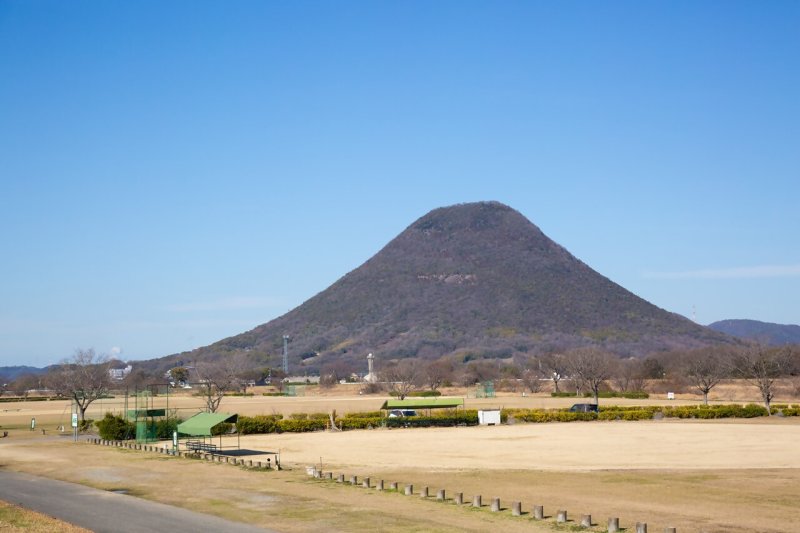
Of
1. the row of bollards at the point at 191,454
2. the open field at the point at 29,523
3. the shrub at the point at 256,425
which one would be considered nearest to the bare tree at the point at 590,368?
the shrub at the point at 256,425

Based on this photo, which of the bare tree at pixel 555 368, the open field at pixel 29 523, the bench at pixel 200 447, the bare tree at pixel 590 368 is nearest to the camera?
the open field at pixel 29 523

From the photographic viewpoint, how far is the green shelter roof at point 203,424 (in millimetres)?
42938

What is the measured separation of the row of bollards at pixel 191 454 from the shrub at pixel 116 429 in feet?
2.61

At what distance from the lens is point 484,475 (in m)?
35.1

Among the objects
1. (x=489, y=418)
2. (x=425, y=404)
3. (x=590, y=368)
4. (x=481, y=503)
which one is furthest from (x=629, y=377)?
(x=481, y=503)

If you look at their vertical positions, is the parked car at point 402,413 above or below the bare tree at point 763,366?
below

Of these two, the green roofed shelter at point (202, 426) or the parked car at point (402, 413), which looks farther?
the parked car at point (402, 413)

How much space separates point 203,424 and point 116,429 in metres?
11.8

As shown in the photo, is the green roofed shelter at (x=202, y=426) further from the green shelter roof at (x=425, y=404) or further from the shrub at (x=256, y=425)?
the green shelter roof at (x=425, y=404)

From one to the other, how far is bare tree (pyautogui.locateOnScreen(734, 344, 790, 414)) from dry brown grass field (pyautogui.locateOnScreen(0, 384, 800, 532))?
20267 millimetres

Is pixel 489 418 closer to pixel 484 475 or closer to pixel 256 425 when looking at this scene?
pixel 256 425

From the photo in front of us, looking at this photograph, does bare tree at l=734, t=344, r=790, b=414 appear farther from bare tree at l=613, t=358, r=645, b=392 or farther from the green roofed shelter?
the green roofed shelter

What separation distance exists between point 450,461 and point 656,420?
34245 mm

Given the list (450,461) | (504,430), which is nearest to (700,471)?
(450,461)
